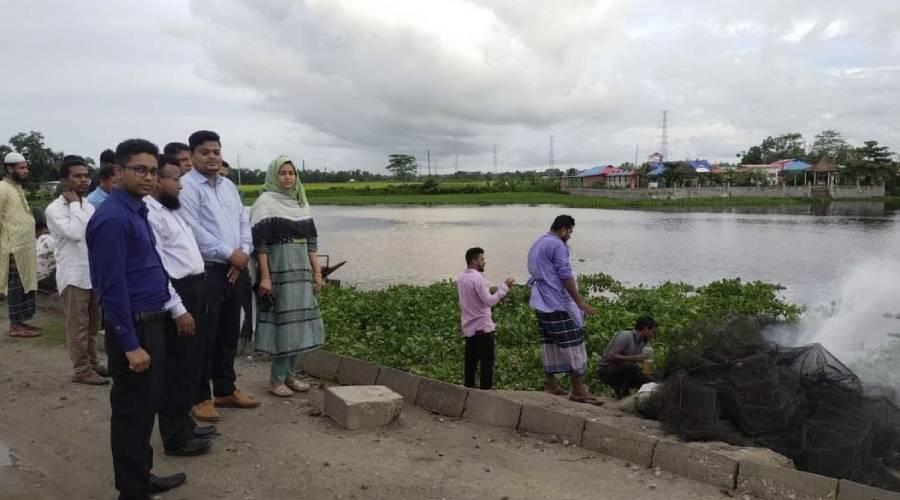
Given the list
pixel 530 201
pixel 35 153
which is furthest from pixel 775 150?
pixel 35 153

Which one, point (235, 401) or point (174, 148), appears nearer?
point (174, 148)

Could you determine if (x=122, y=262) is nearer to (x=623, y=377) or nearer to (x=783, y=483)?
(x=783, y=483)

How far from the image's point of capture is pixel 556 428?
5184 mm

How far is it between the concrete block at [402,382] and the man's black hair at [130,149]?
126 inches

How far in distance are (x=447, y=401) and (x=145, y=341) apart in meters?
2.79

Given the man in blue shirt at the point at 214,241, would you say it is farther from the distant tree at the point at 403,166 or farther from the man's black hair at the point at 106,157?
the distant tree at the point at 403,166

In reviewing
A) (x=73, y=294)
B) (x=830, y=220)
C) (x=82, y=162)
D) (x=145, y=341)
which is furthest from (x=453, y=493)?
(x=830, y=220)

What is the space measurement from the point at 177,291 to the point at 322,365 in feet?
8.77

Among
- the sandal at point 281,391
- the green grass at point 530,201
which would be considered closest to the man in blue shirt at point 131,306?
the sandal at point 281,391

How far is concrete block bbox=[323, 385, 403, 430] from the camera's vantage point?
16.6 ft

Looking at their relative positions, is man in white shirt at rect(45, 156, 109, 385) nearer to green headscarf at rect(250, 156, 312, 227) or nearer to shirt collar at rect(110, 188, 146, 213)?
green headscarf at rect(250, 156, 312, 227)

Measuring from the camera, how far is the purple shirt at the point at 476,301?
20.9 feet

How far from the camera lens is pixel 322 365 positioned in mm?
6887

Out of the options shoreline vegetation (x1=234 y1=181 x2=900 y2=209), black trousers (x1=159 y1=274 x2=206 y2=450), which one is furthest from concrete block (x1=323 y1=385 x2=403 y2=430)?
shoreline vegetation (x1=234 y1=181 x2=900 y2=209)
